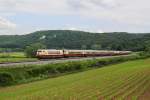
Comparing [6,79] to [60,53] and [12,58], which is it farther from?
[12,58]

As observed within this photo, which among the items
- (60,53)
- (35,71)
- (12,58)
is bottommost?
(12,58)

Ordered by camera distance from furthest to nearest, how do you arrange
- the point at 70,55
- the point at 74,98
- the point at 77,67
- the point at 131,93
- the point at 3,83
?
1. the point at 70,55
2. the point at 77,67
3. the point at 3,83
4. the point at 131,93
5. the point at 74,98

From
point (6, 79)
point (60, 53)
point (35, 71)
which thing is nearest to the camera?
point (6, 79)

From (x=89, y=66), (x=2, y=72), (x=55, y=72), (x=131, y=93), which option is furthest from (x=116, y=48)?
(x=131, y=93)

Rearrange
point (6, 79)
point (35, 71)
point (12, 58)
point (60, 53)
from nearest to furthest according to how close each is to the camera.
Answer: point (6, 79)
point (35, 71)
point (60, 53)
point (12, 58)

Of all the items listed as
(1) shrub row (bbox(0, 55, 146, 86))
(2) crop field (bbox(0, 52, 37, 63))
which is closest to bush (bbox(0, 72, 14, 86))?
(1) shrub row (bbox(0, 55, 146, 86))

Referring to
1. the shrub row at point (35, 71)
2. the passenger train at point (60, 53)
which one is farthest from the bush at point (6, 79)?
the passenger train at point (60, 53)

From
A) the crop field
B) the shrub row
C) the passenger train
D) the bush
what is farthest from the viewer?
the passenger train

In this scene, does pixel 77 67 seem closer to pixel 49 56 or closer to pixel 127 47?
pixel 49 56

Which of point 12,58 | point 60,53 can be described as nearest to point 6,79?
point 60,53

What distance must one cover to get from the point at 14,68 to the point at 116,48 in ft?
446

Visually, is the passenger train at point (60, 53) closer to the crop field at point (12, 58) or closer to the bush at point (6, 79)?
the crop field at point (12, 58)

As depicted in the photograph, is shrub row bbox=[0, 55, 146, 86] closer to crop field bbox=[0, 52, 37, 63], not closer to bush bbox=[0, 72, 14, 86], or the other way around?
bush bbox=[0, 72, 14, 86]

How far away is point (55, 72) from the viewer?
63.1m
